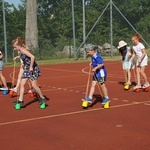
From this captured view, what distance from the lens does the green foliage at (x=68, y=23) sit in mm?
34031

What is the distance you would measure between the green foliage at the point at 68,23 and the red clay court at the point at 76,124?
18.7 m

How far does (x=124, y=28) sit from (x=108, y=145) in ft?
129

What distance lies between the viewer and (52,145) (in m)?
6.43

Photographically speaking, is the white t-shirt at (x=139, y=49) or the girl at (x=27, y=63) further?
the white t-shirt at (x=139, y=49)

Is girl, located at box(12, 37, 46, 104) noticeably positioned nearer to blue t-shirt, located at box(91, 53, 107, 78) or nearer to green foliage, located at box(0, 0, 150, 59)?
blue t-shirt, located at box(91, 53, 107, 78)

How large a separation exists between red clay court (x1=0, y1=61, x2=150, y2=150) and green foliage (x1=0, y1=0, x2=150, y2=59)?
18.7 meters

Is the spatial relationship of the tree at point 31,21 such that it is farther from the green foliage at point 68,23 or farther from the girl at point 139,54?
the girl at point 139,54

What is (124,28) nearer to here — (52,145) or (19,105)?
(19,105)

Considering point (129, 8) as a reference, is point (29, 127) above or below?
below

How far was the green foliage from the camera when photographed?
34.0 m

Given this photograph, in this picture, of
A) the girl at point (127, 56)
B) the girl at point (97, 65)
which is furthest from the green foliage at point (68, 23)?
the girl at point (97, 65)

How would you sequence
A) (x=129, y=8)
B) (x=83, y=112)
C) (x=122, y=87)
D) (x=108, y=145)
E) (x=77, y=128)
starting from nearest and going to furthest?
(x=108, y=145) → (x=77, y=128) → (x=83, y=112) → (x=122, y=87) → (x=129, y=8)

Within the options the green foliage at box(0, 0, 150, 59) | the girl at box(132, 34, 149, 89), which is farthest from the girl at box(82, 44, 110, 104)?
the green foliage at box(0, 0, 150, 59)

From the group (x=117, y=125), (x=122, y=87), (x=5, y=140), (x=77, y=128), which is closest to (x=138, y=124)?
(x=117, y=125)
